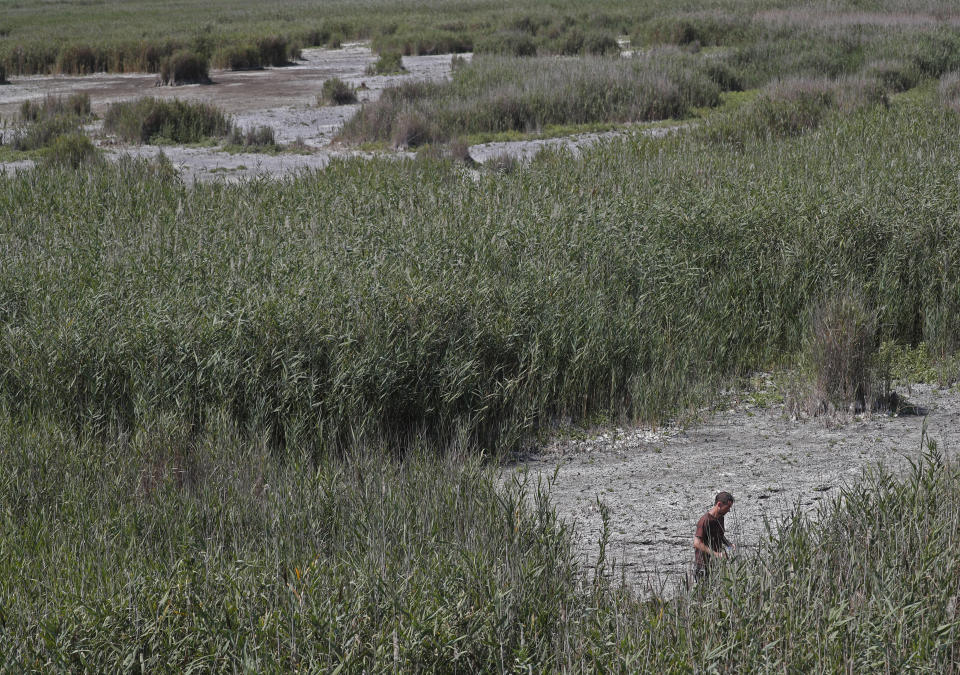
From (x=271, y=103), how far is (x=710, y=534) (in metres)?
21.4

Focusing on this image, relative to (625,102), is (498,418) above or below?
below

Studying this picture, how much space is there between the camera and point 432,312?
6.94 m

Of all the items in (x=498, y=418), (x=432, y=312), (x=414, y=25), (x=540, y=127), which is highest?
(x=414, y=25)

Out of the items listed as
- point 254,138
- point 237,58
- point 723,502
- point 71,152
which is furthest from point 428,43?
point 723,502

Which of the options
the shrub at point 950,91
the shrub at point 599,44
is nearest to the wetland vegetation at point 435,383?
the shrub at point 950,91

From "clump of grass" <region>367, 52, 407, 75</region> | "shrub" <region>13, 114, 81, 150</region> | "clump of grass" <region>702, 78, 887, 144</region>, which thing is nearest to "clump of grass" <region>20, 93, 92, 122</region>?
"shrub" <region>13, 114, 81, 150</region>

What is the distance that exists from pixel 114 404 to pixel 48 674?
128 inches

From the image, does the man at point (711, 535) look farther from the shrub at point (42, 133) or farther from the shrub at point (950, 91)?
the shrub at point (42, 133)

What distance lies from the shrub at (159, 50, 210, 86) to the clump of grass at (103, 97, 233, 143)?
33.4ft

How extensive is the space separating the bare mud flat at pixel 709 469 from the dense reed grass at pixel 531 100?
37.2 feet

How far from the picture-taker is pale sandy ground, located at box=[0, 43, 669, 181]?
51.5ft

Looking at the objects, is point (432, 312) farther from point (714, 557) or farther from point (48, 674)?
point (48, 674)

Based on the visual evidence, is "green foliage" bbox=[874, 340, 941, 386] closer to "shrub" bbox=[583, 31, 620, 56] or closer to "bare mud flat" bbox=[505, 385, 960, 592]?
"bare mud flat" bbox=[505, 385, 960, 592]

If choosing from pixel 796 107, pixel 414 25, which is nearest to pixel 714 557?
pixel 796 107
